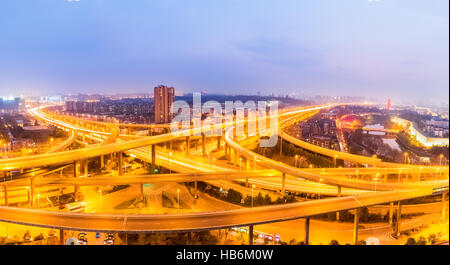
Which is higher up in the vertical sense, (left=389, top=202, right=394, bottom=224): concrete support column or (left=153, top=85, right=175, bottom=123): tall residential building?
(left=153, top=85, right=175, bottom=123): tall residential building

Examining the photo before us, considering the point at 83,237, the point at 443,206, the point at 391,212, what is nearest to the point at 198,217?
the point at 83,237

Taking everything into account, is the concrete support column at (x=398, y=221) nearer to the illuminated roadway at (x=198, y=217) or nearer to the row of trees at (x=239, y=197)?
the illuminated roadway at (x=198, y=217)

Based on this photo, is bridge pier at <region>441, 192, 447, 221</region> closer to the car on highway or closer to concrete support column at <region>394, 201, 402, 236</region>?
concrete support column at <region>394, 201, 402, 236</region>

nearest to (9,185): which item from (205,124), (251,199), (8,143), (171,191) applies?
(171,191)

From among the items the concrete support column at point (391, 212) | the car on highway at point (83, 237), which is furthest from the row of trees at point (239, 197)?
the car on highway at point (83, 237)

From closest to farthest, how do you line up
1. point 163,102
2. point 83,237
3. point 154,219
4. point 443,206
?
point 154,219
point 83,237
point 443,206
point 163,102

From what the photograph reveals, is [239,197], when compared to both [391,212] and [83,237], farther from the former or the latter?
[83,237]

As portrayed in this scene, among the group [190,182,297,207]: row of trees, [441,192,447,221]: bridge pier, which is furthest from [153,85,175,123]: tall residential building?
[441,192,447,221]: bridge pier
